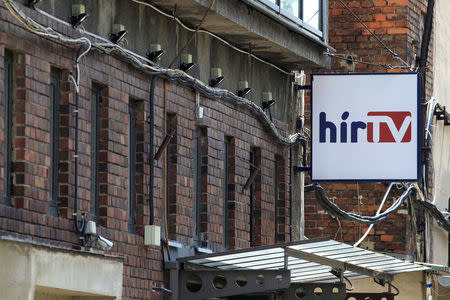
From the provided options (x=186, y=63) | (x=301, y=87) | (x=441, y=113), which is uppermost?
(x=441, y=113)

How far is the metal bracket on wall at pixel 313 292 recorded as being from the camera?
21250 millimetres

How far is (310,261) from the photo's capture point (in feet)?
64.1

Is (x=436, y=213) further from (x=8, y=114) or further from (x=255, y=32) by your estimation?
(x=8, y=114)

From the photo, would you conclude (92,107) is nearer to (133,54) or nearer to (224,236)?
(133,54)

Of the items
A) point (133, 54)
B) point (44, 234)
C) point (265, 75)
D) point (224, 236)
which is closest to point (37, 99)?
point (44, 234)

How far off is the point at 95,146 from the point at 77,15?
151cm

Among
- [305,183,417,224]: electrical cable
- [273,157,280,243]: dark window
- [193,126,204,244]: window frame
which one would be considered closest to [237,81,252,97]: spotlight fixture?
[193,126,204,244]: window frame

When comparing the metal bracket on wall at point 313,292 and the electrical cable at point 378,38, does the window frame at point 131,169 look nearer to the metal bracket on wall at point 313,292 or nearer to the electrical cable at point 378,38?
the metal bracket on wall at point 313,292

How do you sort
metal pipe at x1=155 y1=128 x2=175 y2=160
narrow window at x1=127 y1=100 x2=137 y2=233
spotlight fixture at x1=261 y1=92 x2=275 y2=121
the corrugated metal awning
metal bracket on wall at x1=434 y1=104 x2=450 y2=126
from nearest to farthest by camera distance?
metal pipe at x1=155 y1=128 x2=175 y2=160
narrow window at x1=127 y1=100 x2=137 y2=233
the corrugated metal awning
spotlight fixture at x1=261 y1=92 x2=275 y2=121
metal bracket on wall at x1=434 y1=104 x2=450 y2=126

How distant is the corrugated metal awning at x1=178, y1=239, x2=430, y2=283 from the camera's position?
18.3m

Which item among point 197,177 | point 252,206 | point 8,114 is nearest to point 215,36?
point 197,177

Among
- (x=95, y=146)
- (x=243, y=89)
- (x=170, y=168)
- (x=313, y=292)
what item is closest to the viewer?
(x=95, y=146)

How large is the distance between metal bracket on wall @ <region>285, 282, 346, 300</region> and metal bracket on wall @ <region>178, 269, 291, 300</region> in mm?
2705

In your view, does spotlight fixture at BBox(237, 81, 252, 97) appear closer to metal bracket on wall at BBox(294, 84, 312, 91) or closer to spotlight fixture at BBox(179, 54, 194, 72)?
metal bracket on wall at BBox(294, 84, 312, 91)
